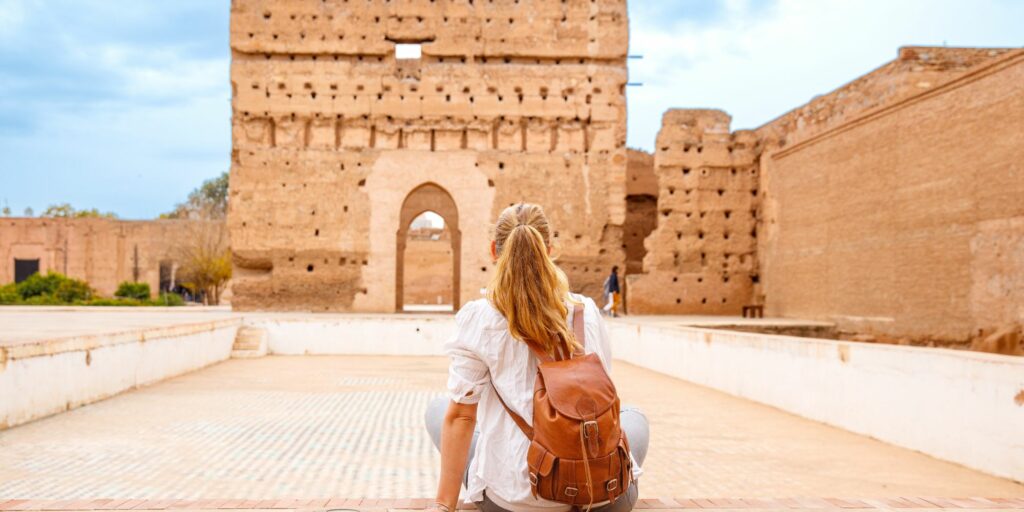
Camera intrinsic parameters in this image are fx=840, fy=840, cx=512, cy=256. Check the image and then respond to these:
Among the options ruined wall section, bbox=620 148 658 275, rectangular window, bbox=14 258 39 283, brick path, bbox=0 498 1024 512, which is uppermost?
ruined wall section, bbox=620 148 658 275

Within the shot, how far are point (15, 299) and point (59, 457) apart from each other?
84.7ft

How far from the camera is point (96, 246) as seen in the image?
36375 millimetres

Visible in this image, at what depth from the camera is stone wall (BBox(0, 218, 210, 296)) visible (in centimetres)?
3612

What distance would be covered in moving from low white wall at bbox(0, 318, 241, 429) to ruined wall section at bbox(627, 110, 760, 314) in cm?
1253

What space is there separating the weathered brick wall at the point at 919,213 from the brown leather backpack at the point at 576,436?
11.1 m

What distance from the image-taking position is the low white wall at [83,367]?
6156 millimetres

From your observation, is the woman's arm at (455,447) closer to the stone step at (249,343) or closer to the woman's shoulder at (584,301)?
the woman's shoulder at (584,301)

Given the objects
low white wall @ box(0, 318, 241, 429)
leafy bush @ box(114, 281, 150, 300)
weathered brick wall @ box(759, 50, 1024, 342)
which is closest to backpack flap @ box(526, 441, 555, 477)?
low white wall @ box(0, 318, 241, 429)

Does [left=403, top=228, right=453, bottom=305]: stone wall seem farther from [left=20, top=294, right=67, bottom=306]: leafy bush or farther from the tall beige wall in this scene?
[left=20, top=294, right=67, bottom=306]: leafy bush

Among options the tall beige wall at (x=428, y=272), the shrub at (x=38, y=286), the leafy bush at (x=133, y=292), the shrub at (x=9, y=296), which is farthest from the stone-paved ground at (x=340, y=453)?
the leafy bush at (x=133, y=292)

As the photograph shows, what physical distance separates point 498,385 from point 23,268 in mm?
39763

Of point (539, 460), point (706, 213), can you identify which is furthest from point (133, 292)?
point (539, 460)

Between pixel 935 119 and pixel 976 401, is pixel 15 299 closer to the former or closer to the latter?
pixel 935 119

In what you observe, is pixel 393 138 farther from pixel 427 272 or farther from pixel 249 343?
pixel 427 272
